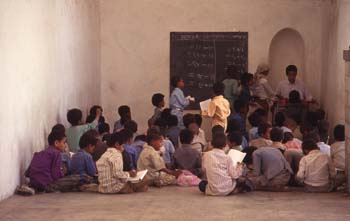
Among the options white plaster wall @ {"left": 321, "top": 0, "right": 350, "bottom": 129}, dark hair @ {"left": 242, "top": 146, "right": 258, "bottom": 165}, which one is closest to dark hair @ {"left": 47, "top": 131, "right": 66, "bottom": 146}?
dark hair @ {"left": 242, "top": 146, "right": 258, "bottom": 165}

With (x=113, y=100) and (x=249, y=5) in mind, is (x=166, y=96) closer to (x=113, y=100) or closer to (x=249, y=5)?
(x=113, y=100)

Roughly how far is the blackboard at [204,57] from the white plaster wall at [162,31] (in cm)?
14

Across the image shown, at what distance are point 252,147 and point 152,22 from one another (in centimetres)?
607

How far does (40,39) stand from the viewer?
12.5 metres

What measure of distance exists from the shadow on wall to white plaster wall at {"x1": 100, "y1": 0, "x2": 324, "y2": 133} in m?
0.27

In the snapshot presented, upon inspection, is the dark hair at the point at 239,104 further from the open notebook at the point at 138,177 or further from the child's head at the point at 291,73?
the open notebook at the point at 138,177

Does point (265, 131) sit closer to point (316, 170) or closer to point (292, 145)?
point (292, 145)

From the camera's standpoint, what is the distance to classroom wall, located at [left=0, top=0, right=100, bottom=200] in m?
10.8

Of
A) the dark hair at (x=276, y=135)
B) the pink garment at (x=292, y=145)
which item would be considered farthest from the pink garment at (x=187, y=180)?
the pink garment at (x=292, y=145)

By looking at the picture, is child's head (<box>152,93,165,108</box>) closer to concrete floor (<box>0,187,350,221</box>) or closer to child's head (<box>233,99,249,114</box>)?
child's head (<box>233,99,249,114</box>)

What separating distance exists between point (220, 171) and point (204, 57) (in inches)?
267

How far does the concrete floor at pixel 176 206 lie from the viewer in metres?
9.70

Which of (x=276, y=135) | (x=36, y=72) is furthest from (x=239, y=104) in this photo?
(x=36, y=72)

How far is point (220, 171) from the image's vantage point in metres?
11.0
